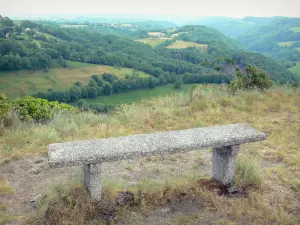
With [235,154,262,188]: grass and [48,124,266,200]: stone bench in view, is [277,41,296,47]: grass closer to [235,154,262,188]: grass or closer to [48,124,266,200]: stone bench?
[235,154,262,188]: grass

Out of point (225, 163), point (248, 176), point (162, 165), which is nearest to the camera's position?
point (225, 163)

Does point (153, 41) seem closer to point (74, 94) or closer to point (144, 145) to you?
point (74, 94)

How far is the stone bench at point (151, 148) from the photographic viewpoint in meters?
3.24

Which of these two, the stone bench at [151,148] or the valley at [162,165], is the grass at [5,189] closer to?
the valley at [162,165]

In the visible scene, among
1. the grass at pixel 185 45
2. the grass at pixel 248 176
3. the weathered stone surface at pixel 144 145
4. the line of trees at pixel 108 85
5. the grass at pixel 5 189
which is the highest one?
the weathered stone surface at pixel 144 145

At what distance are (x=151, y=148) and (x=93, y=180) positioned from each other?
78 centimetres

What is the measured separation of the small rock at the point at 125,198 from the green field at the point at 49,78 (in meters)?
40.2

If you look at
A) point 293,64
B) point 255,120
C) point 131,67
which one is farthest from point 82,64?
point 255,120

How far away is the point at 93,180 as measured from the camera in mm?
3410

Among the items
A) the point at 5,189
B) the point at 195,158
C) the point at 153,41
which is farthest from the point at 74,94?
the point at 153,41

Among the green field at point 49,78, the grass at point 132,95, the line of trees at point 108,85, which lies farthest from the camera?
the grass at point 132,95

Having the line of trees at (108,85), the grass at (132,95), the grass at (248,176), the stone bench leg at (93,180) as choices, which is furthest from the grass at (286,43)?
the stone bench leg at (93,180)

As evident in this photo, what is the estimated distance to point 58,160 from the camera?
308cm

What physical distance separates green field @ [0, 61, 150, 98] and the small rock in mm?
40236
